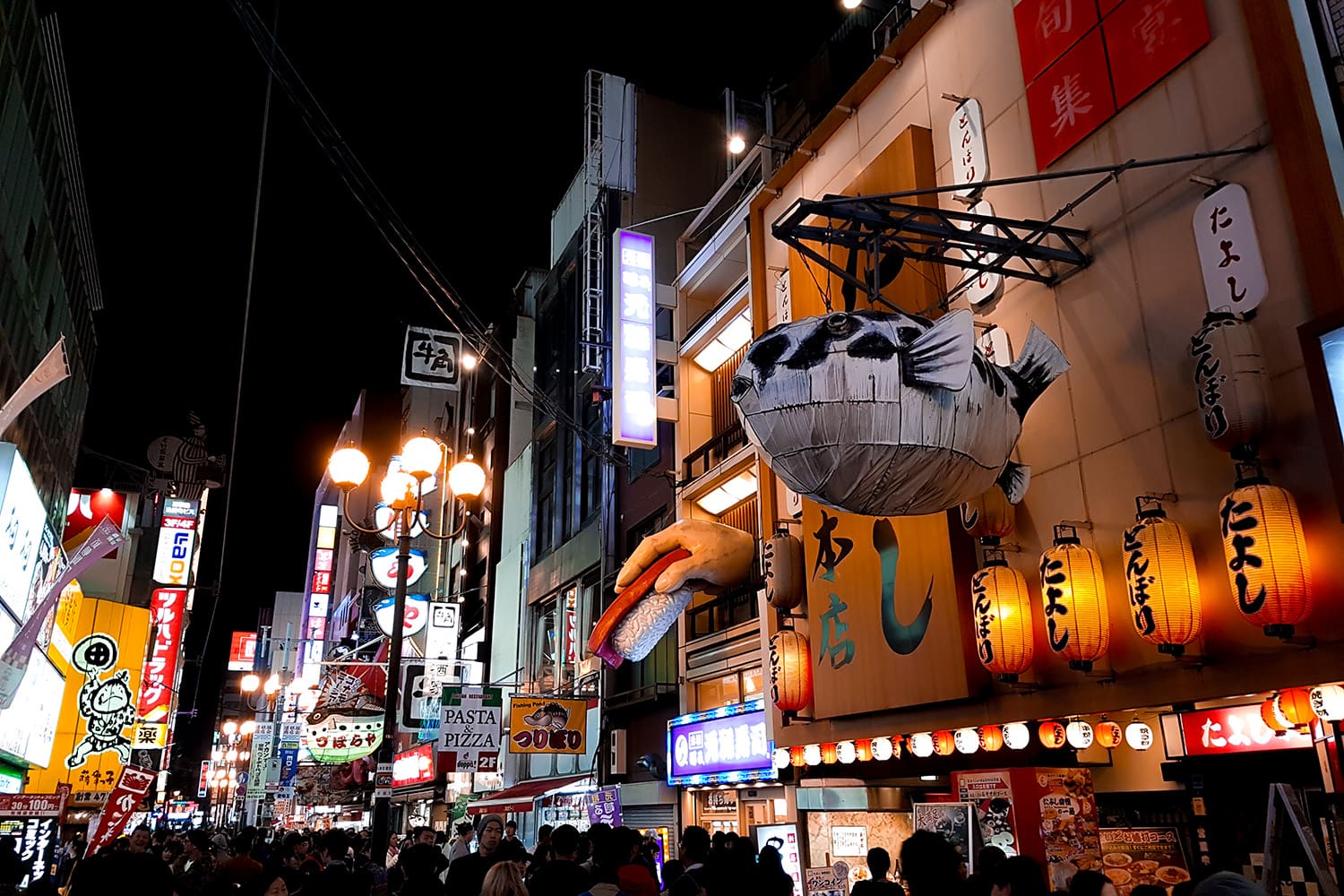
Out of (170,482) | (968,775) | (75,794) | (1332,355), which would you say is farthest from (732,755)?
(170,482)

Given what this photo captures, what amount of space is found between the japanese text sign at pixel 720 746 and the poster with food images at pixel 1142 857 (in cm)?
584

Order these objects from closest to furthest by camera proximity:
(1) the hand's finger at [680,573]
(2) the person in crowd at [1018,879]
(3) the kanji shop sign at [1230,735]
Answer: (2) the person in crowd at [1018,879]
(3) the kanji shop sign at [1230,735]
(1) the hand's finger at [680,573]

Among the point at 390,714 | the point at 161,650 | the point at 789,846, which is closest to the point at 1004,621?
the point at 789,846

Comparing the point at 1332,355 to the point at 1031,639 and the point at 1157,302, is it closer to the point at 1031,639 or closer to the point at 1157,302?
the point at 1157,302

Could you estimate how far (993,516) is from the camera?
10.4m

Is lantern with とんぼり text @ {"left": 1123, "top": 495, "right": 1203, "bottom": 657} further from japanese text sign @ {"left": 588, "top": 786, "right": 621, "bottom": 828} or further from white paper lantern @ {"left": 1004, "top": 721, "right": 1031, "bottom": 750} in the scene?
japanese text sign @ {"left": 588, "top": 786, "right": 621, "bottom": 828}

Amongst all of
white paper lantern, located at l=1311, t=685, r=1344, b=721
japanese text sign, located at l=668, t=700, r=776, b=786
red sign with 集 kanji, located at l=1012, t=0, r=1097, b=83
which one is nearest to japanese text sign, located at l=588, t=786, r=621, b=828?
japanese text sign, located at l=668, t=700, r=776, b=786

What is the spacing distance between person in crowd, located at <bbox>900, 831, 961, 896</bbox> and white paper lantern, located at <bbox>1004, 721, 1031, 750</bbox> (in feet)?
15.6

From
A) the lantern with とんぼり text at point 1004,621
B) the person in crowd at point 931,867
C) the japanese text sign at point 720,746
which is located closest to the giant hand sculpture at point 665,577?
the japanese text sign at point 720,746

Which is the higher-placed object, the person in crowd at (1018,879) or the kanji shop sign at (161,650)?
the kanji shop sign at (161,650)

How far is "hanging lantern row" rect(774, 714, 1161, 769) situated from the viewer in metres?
9.38

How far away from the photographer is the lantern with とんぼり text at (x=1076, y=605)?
8.65 metres

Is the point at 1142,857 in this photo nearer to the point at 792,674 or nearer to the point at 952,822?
the point at 952,822

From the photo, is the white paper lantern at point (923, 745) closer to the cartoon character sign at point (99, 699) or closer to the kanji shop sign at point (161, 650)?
the cartoon character sign at point (99, 699)
